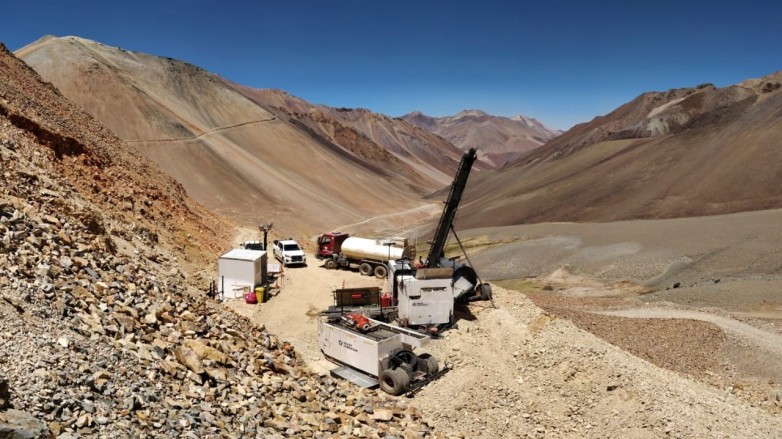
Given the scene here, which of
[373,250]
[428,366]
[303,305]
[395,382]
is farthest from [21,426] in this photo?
[373,250]

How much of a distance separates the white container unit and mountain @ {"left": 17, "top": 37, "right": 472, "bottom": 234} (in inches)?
1050

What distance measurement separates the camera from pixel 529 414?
1272 cm

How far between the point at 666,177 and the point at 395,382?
54.7 m

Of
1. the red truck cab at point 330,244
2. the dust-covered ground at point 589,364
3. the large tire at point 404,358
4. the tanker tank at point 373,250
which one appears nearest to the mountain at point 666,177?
the dust-covered ground at point 589,364

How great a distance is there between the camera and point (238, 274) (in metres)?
21.5

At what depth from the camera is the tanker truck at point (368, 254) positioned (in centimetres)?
2580

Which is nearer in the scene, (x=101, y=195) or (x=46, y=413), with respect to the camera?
(x=46, y=413)

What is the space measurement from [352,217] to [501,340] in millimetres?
48147

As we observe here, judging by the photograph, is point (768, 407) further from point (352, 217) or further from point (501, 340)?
point (352, 217)

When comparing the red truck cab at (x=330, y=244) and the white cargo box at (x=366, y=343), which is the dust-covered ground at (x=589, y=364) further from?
the red truck cab at (x=330, y=244)

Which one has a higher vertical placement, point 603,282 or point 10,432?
point 10,432

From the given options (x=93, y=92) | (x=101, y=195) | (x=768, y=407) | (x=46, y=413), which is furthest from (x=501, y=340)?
(x=93, y=92)

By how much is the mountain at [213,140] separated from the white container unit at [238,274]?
2667cm

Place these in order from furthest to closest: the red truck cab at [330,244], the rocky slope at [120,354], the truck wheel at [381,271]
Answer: the red truck cab at [330,244]
the truck wheel at [381,271]
the rocky slope at [120,354]
